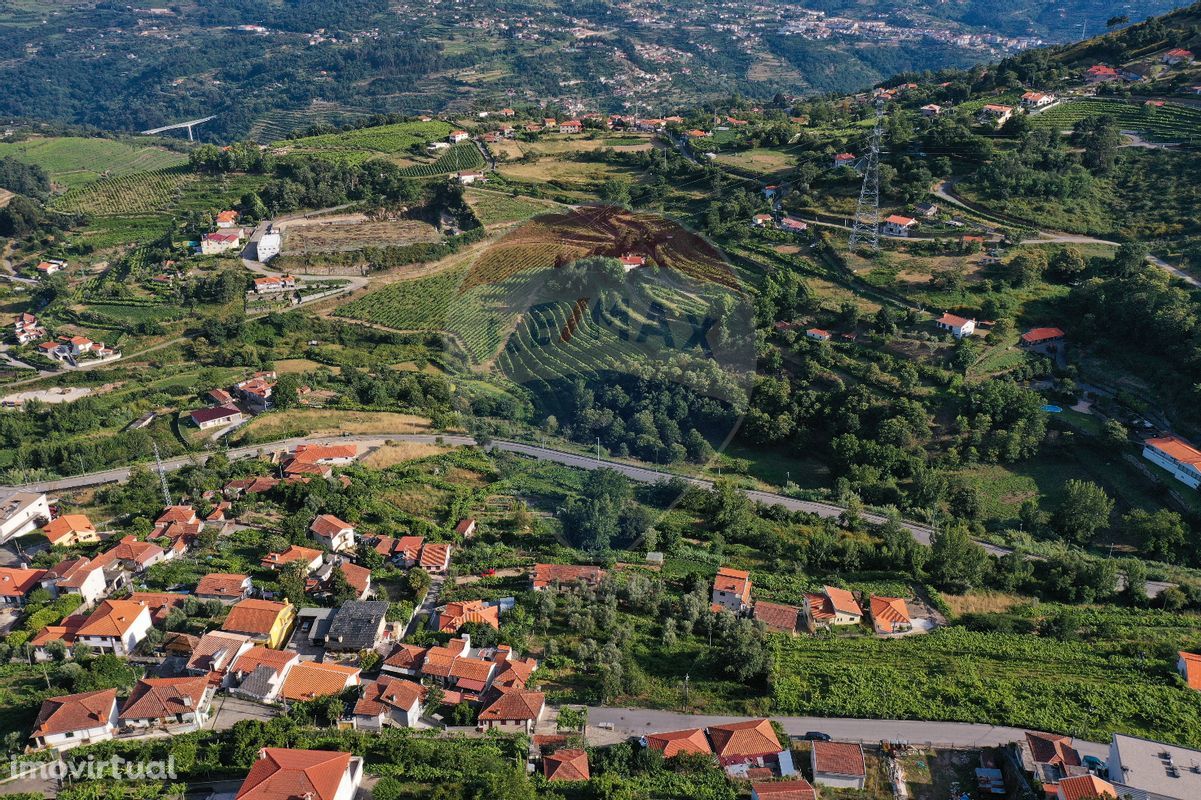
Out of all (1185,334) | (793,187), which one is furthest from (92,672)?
(793,187)

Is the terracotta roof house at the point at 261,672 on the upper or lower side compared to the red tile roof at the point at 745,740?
lower

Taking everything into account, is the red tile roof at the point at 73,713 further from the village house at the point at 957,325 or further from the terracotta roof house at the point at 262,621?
the village house at the point at 957,325

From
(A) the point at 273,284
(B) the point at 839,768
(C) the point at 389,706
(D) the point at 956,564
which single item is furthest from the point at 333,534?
A: (A) the point at 273,284

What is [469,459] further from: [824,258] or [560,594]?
[824,258]

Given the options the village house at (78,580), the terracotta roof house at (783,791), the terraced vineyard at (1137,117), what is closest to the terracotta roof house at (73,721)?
the village house at (78,580)

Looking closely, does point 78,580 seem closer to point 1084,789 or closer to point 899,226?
point 1084,789

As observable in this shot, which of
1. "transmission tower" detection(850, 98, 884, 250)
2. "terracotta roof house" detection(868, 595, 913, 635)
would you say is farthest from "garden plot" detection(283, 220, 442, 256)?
"terracotta roof house" detection(868, 595, 913, 635)

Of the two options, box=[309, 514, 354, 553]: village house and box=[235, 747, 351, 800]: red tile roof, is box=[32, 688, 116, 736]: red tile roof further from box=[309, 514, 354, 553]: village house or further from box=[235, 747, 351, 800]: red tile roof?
box=[309, 514, 354, 553]: village house

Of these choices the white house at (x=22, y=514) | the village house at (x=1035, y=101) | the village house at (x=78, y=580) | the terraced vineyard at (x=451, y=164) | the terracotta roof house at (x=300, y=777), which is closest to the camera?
the terracotta roof house at (x=300, y=777)
